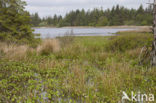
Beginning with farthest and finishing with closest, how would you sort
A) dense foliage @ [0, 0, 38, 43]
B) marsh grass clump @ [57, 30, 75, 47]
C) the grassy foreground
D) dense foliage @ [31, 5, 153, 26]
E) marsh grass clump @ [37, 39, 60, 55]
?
dense foliage @ [31, 5, 153, 26], marsh grass clump @ [57, 30, 75, 47], dense foliage @ [0, 0, 38, 43], marsh grass clump @ [37, 39, 60, 55], the grassy foreground

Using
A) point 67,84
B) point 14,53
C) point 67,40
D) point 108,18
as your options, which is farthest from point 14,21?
point 108,18

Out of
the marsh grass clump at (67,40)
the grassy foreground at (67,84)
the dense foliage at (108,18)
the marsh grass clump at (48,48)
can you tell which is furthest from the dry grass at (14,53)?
the dense foliage at (108,18)

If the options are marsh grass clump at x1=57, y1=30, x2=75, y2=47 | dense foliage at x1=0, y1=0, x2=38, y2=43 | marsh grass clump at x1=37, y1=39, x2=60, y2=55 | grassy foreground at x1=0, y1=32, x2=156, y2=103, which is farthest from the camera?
marsh grass clump at x1=57, y1=30, x2=75, y2=47

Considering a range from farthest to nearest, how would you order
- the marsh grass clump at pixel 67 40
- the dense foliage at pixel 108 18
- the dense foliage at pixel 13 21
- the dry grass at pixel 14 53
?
the dense foliage at pixel 108 18 < the marsh grass clump at pixel 67 40 < the dense foliage at pixel 13 21 < the dry grass at pixel 14 53

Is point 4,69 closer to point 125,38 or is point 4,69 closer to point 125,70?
point 125,70

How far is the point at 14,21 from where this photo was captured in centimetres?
793

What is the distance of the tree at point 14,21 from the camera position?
24.7 feet

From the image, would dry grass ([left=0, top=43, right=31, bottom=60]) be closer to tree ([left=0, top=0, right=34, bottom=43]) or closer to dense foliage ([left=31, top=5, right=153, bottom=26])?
tree ([left=0, top=0, right=34, bottom=43])

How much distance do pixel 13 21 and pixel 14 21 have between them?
0.07m

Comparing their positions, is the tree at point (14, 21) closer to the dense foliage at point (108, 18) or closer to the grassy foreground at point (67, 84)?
the grassy foreground at point (67, 84)

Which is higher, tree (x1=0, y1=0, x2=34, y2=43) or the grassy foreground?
tree (x1=0, y1=0, x2=34, y2=43)

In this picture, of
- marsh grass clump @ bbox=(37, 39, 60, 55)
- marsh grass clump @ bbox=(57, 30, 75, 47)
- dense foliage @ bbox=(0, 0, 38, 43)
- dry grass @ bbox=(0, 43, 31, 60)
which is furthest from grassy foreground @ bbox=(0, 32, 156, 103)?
marsh grass clump @ bbox=(57, 30, 75, 47)

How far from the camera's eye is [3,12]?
7.73 metres

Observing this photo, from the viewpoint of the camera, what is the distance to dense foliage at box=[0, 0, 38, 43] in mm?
7527
